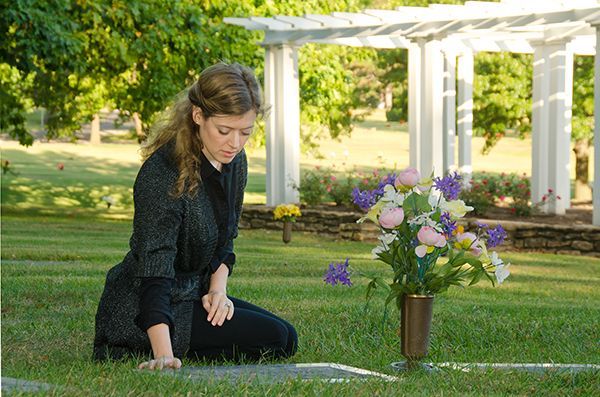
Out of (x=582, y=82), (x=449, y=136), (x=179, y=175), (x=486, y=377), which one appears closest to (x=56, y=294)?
(x=179, y=175)

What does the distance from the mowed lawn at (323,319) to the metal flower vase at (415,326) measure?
0.41 ft

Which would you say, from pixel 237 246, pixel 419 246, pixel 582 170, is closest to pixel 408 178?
pixel 419 246

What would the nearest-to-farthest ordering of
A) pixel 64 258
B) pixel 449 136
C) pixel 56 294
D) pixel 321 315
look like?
pixel 321 315 < pixel 56 294 < pixel 64 258 < pixel 449 136

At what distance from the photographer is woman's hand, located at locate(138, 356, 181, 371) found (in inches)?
179

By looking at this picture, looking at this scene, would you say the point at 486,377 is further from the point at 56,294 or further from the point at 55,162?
the point at 55,162

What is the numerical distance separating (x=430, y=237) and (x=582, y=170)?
23.5 m

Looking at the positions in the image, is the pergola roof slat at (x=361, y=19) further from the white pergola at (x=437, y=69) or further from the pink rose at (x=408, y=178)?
the pink rose at (x=408, y=178)

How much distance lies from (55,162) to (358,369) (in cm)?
4240

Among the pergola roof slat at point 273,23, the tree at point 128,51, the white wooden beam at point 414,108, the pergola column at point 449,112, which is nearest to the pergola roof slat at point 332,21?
the pergola roof slat at point 273,23

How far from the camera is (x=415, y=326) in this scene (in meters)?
5.11

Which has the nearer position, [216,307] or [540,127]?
[216,307]

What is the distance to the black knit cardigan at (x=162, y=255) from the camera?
478cm

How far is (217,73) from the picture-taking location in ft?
15.6

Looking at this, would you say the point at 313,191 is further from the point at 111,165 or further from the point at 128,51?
the point at 111,165
